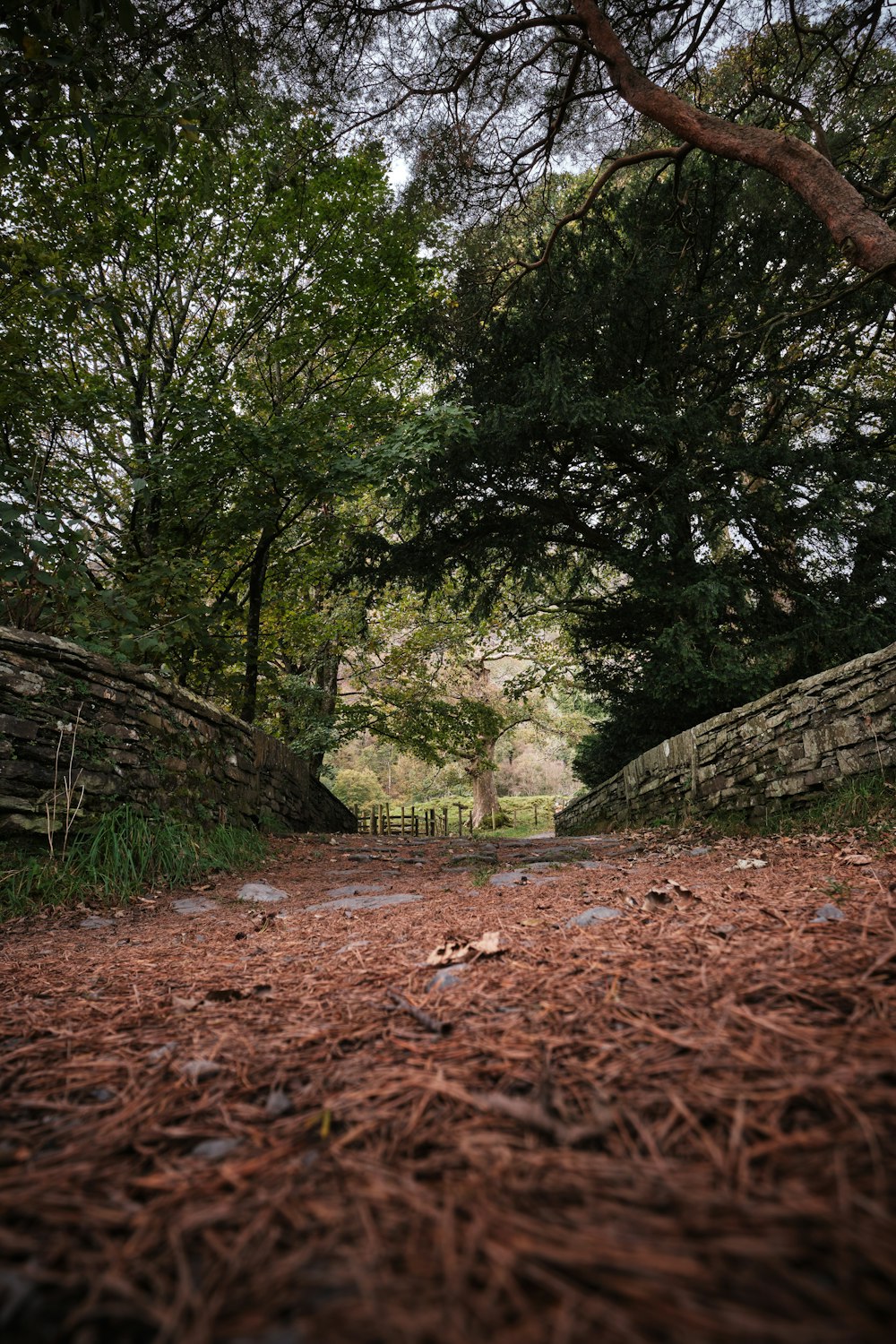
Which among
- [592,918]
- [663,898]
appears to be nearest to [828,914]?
[663,898]

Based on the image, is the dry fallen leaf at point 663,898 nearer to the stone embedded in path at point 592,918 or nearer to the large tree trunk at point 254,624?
the stone embedded in path at point 592,918

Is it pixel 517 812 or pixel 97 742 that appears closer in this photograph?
pixel 97 742

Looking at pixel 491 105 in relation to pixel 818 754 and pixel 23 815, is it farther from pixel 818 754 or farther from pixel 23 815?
pixel 23 815

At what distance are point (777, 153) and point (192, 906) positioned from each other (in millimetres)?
6346

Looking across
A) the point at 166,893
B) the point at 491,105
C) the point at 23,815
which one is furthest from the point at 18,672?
the point at 491,105

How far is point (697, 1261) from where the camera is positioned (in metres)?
0.55

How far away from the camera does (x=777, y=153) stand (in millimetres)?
4117

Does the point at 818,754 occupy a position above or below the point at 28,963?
above

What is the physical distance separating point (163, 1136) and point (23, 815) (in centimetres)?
333

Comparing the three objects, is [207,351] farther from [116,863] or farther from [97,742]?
[116,863]

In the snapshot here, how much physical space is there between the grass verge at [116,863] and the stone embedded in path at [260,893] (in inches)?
25.7

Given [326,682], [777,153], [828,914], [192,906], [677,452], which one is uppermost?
[777,153]

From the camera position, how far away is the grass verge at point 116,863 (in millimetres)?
3293

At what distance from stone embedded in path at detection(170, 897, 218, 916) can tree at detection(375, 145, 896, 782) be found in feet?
16.3
